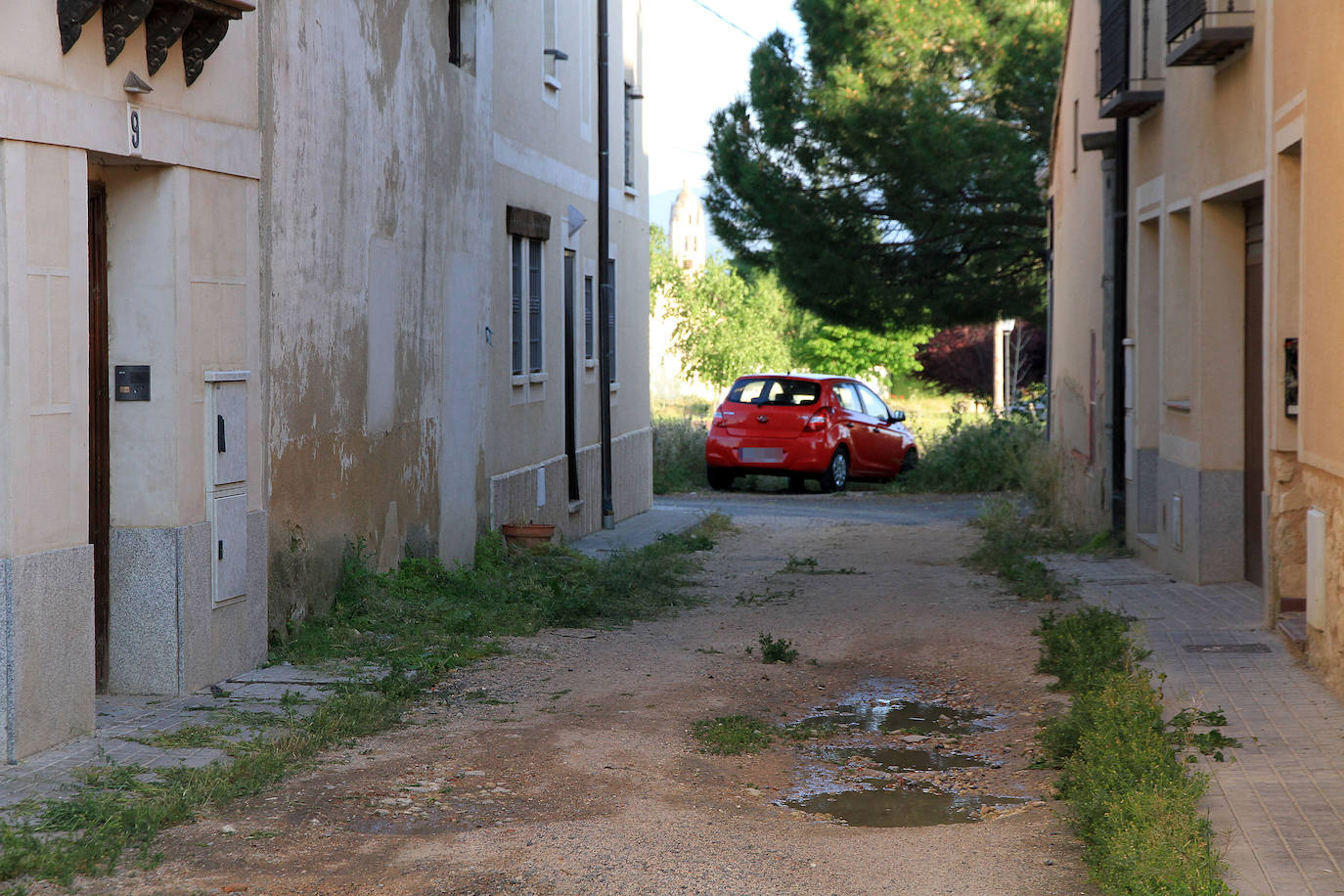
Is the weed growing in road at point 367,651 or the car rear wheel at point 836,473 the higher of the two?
the car rear wheel at point 836,473

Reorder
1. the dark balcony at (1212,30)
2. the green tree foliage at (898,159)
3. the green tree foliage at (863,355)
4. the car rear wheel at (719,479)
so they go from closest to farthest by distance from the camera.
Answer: the dark balcony at (1212,30), the green tree foliage at (898,159), the car rear wheel at (719,479), the green tree foliage at (863,355)

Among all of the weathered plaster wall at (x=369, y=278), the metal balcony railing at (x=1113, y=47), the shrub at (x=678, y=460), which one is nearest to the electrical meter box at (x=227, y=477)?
the weathered plaster wall at (x=369, y=278)

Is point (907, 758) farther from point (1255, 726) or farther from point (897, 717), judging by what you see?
point (1255, 726)

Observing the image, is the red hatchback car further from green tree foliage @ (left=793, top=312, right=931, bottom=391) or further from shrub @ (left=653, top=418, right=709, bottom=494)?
green tree foliage @ (left=793, top=312, right=931, bottom=391)

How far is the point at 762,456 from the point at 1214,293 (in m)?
11.6

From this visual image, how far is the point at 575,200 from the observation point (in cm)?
1642

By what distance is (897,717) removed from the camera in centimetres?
747

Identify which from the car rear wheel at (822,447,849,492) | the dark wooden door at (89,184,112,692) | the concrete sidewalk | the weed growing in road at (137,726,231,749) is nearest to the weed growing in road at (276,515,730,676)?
the dark wooden door at (89,184,112,692)

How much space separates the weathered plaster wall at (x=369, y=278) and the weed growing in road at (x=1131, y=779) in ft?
14.8

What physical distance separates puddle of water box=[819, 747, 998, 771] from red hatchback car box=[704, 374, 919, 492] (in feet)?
49.6

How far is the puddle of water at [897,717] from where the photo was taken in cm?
721

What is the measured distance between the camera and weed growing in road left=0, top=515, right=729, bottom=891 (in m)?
5.01

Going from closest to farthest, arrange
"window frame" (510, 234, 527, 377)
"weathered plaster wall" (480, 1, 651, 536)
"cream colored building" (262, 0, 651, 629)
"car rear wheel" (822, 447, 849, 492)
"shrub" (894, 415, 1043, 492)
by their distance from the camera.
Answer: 1. "cream colored building" (262, 0, 651, 629)
2. "weathered plaster wall" (480, 1, 651, 536)
3. "window frame" (510, 234, 527, 377)
4. "car rear wheel" (822, 447, 849, 492)
5. "shrub" (894, 415, 1043, 492)

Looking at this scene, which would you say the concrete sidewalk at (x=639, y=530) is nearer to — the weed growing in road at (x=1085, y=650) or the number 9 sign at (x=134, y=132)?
the weed growing in road at (x=1085, y=650)
